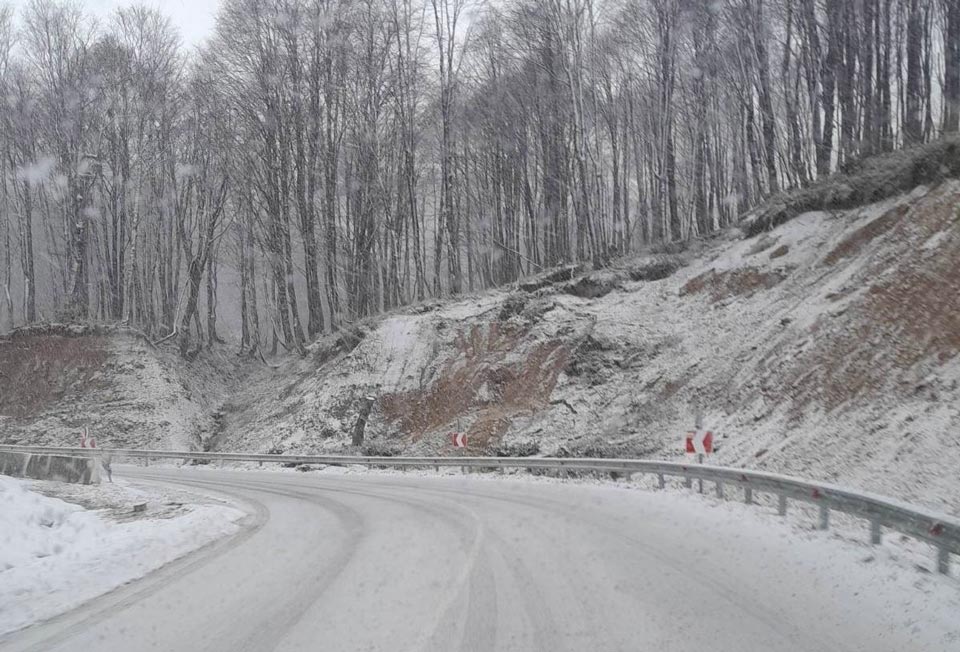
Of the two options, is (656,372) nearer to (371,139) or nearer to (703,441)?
(703,441)

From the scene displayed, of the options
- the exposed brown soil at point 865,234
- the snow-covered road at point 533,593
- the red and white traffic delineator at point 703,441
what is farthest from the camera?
the exposed brown soil at point 865,234

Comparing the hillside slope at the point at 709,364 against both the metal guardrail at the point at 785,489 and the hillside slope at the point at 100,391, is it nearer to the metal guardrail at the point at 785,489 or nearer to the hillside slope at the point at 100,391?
the metal guardrail at the point at 785,489

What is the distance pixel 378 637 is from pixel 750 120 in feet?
85.6

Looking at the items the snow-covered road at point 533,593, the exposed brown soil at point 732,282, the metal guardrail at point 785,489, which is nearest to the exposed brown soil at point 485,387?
the metal guardrail at point 785,489

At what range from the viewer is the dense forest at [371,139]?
94.2ft

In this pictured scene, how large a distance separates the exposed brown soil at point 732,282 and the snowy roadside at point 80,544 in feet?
50.2

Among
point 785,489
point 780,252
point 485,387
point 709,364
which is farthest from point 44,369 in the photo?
point 785,489

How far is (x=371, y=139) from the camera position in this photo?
34781 mm

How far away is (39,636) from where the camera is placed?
18.2 feet

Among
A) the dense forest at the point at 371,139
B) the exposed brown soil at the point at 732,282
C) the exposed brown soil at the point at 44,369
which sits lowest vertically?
the exposed brown soil at the point at 44,369

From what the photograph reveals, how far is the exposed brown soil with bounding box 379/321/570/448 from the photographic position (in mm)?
23188

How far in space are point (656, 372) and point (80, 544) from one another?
50.7 ft

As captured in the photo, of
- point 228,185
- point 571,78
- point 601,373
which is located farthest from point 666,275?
point 228,185

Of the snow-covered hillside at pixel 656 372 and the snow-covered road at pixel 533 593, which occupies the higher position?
the snow-covered hillside at pixel 656 372
